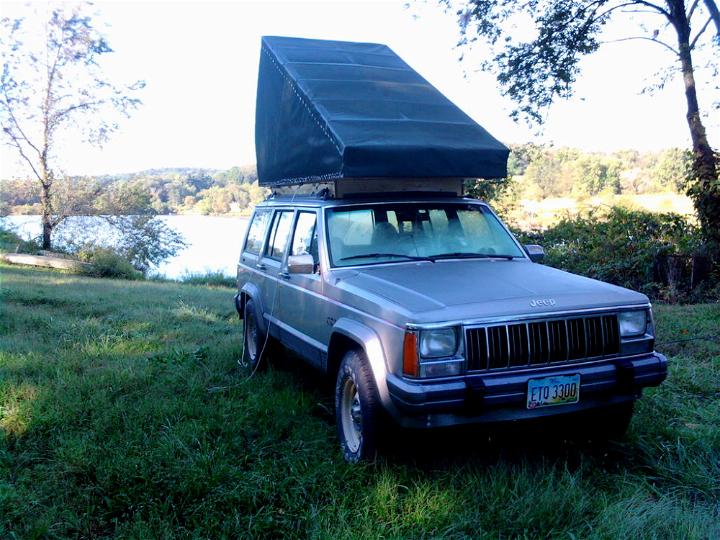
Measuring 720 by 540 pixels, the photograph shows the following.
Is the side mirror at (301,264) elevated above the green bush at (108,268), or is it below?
above

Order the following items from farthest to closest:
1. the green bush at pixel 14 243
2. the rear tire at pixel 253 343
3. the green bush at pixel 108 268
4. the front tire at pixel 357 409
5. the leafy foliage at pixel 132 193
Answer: the leafy foliage at pixel 132 193
the green bush at pixel 14 243
the green bush at pixel 108 268
the rear tire at pixel 253 343
the front tire at pixel 357 409

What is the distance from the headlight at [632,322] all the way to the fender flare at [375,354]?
1.50 metres

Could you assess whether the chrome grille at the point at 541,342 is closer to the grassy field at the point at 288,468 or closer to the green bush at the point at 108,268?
the grassy field at the point at 288,468

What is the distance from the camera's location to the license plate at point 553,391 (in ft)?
12.1

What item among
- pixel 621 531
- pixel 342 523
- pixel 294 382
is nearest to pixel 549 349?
pixel 621 531

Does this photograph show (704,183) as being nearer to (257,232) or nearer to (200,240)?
(257,232)

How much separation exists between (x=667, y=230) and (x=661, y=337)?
591cm

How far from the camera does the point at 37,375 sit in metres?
6.02

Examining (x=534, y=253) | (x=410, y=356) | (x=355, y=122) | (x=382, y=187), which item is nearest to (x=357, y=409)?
(x=410, y=356)

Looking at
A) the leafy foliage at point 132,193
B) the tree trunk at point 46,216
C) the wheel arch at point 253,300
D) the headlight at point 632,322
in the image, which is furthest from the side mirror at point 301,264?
the tree trunk at point 46,216

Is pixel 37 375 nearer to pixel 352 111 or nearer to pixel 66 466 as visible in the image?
pixel 66 466

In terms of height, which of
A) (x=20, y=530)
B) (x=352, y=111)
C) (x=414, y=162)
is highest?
(x=352, y=111)

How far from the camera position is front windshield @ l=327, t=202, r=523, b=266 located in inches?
196

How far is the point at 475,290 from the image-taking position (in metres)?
3.96
